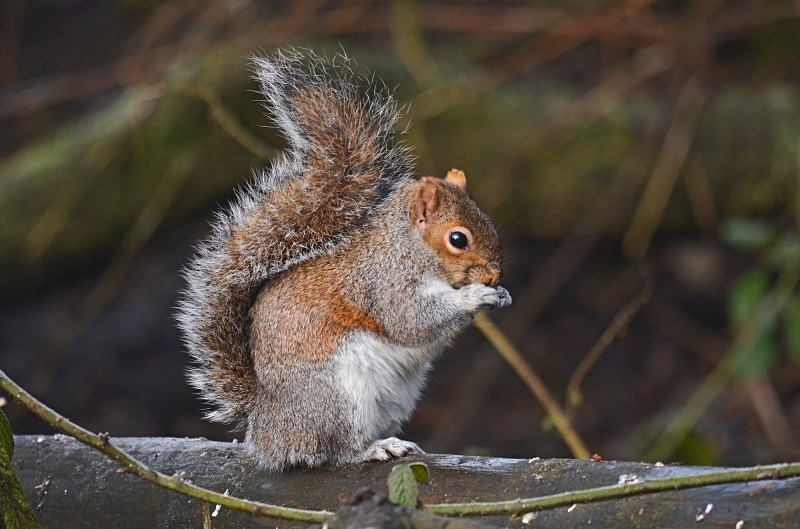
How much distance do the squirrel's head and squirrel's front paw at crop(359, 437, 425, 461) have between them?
0.31 m

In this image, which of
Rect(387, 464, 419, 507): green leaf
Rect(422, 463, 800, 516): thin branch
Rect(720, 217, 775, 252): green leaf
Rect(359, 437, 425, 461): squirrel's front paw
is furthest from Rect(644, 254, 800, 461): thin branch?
Rect(387, 464, 419, 507): green leaf

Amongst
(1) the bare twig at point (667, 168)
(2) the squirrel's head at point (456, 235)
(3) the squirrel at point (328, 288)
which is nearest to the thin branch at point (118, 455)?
(3) the squirrel at point (328, 288)

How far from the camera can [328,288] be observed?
1702mm

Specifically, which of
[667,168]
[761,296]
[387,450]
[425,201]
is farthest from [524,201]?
[387,450]

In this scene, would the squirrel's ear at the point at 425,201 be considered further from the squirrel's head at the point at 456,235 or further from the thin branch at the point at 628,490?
the thin branch at the point at 628,490

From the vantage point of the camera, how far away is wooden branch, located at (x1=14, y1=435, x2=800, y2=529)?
116cm

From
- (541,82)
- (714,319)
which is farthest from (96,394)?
(714,319)

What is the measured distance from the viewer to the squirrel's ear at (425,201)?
178 cm

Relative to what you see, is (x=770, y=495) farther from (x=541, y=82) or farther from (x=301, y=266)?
(x=541, y=82)

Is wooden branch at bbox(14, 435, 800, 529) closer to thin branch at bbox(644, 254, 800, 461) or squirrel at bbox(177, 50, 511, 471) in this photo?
squirrel at bbox(177, 50, 511, 471)

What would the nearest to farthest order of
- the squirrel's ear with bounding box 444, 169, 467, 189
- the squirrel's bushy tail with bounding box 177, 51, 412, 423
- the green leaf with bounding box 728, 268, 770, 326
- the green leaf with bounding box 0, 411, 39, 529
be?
the green leaf with bounding box 0, 411, 39, 529, the squirrel's bushy tail with bounding box 177, 51, 412, 423, the squirrel's ear with bounding box 444, 169, 467, 189, the green leaf with bounding box 728, 268, 770, 326

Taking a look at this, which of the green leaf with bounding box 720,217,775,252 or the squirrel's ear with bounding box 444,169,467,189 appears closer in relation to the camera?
the squirrel's ear with bounding box 444,169,467,189

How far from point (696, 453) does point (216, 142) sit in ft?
5.57

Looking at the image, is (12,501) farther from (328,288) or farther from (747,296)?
(747,296)
